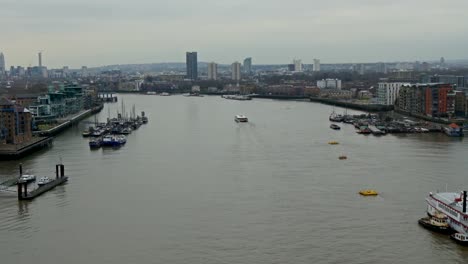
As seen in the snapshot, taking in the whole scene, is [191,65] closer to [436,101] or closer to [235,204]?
[436,101]

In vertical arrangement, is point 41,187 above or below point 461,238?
above

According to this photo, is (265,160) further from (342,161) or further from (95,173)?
(95,173)

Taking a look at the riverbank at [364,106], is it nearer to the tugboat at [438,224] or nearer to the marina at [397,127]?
the marina at [397,127]

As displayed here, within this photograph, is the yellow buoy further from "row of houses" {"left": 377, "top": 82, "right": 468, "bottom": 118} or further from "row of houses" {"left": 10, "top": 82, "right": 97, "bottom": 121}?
"row of houses" {"left": 10, "top": 82, "right": 97, "bottom": 121}

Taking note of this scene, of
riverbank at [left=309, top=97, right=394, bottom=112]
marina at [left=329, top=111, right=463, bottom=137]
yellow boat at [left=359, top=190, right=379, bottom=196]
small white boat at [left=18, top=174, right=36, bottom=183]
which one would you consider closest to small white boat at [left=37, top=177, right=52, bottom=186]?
small white boat at [left=18, top=174, right=36, bottom=183]

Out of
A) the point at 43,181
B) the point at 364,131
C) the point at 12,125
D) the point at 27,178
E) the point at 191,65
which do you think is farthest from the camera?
the point at 191,65

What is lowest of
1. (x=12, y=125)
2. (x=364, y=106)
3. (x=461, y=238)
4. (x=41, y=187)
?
(x=461, y=238)

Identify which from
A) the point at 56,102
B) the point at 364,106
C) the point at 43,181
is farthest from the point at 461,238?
the point at 364,106
